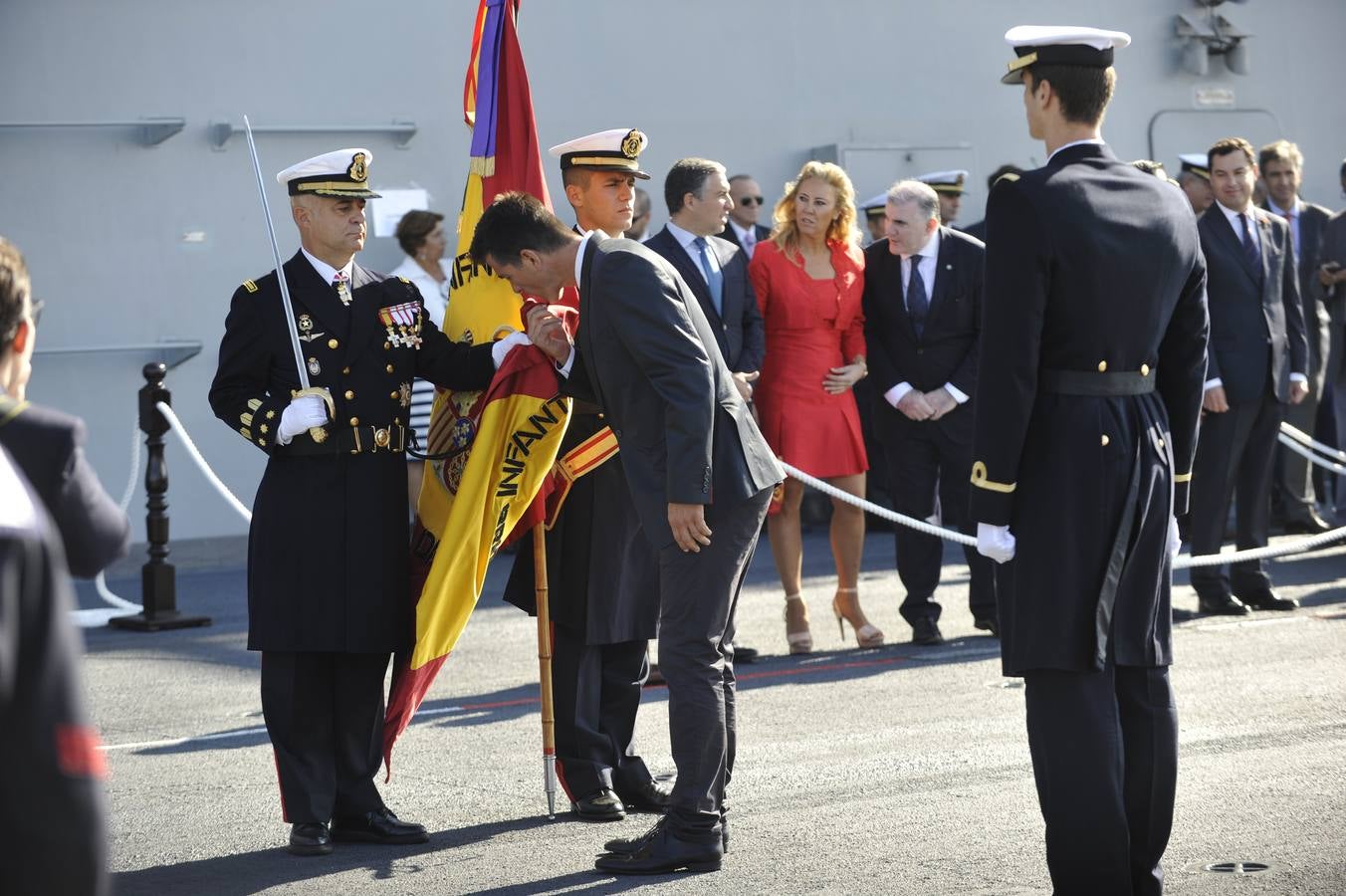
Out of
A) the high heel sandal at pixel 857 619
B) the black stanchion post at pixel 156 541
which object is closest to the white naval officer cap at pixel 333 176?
the high heel sandal at pixel 857 619

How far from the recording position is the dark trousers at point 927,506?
8.51m

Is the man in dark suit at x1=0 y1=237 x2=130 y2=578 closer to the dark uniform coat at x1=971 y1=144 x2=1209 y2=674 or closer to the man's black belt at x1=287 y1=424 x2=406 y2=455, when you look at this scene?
the dark uniform coat at x1=971 y1=144 x2=1209 y2=674

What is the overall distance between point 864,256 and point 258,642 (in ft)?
14.1

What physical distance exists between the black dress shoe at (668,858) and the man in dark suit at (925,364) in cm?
368

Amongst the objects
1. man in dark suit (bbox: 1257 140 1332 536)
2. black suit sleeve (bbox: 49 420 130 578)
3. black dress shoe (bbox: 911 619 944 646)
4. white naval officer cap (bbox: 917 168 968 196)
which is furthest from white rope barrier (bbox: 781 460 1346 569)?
black suit sleeve (bbox: 49 420 130 578)

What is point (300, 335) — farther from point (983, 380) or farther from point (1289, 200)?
point (1289, 200)

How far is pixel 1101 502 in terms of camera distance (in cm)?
414

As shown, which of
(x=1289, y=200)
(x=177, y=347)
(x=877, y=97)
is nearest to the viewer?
(x=1289, y=200)

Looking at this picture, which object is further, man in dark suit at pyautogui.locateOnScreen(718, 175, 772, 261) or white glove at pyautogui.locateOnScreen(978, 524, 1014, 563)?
man in dark suit at pyautogui.locateOnScreen(718, 175, 772, 261)

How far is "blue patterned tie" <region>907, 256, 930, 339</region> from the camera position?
28.0 ft

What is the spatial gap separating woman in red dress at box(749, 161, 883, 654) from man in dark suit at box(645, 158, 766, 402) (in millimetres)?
236

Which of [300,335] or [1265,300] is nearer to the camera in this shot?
[300,335]

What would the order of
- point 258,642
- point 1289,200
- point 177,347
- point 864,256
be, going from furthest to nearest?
point 177,347
point 1289,200
point 864,256
point 258,642

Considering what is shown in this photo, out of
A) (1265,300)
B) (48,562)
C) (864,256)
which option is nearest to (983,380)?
(48,562)
